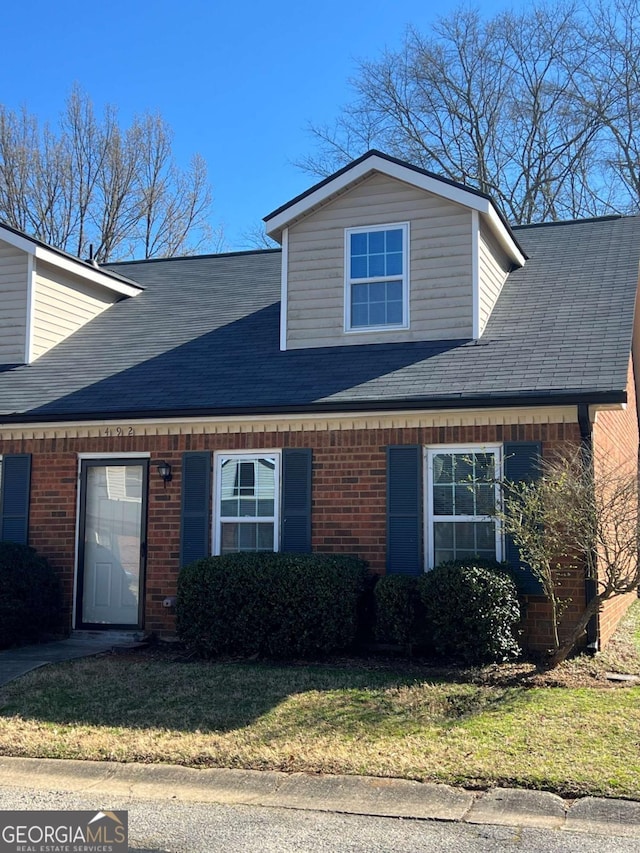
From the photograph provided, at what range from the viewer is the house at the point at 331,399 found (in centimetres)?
995

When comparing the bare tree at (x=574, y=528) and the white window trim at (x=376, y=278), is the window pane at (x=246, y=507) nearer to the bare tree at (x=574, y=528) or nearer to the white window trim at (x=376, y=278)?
the white window trim at (x=376, y=278)

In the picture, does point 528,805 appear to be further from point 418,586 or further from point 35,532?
point 35,532

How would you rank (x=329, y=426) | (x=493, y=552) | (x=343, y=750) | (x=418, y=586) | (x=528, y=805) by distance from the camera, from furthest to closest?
(x=329, y=426) → (x=493, y=552) → (x=418, y=586) → (x=343, y=750) → (x=528, y=805)

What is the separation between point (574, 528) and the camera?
837 centimetres

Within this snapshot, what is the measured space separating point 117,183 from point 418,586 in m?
24.3

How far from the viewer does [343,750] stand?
6367 mm

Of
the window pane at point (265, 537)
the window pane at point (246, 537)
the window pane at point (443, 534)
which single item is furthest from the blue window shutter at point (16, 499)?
the window pane at point (443, 534)

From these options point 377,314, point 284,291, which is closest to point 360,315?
point 377,314

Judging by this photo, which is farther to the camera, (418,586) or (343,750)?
(418,586)

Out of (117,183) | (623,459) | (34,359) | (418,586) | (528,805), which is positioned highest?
(117,183)

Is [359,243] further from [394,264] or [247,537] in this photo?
[247,537]

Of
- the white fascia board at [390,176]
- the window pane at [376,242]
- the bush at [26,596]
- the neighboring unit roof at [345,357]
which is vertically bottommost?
the bush at [26,596]

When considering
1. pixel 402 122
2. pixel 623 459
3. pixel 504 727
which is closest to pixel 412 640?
pixel 504 727

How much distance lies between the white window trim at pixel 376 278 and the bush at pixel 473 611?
393cm
